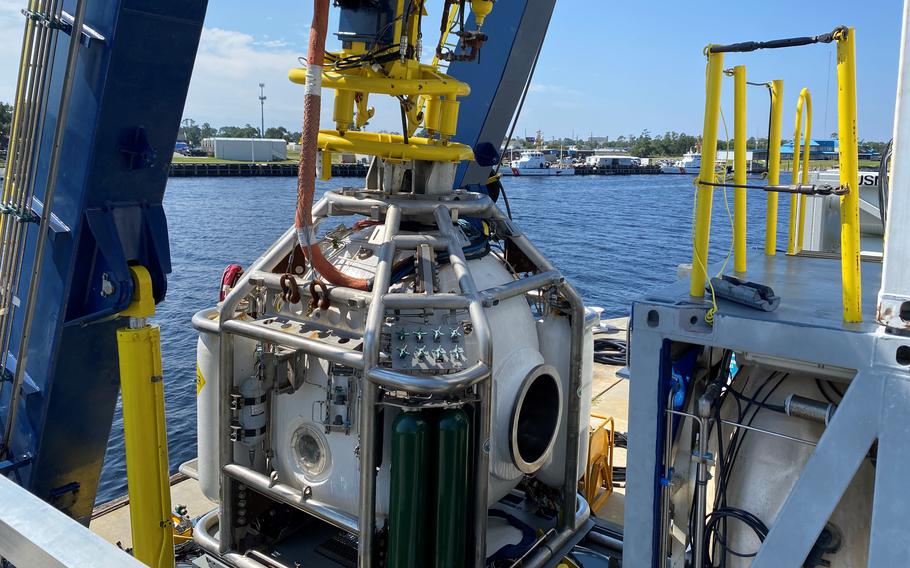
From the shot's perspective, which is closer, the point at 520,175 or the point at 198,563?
the point at 198,563

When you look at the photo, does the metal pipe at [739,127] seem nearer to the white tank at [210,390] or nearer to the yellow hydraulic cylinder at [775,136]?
the yellow hydraulic cylinder at [775,136]

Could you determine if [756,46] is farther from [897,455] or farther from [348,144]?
[348,144]

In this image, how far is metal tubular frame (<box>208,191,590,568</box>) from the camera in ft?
13.8

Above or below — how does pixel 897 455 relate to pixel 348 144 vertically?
below

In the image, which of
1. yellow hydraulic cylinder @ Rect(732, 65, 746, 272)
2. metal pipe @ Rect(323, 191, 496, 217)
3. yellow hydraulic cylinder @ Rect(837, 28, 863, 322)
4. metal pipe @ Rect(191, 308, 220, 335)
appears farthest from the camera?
metal pipe @ Rect(323, 191, 496, 217)

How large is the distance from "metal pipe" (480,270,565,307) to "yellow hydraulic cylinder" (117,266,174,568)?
2.51 metres

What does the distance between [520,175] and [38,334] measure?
104m

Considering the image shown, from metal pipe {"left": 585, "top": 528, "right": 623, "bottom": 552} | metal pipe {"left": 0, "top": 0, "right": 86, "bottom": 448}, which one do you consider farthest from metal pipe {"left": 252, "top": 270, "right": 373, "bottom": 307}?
metal pipe {"left": 585, "top": 528, "right": 623, "bottom": 552}

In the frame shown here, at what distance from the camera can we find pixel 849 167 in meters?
2.73

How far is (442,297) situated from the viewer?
4484 millimetres

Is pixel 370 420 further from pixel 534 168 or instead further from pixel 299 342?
pixel 534 168

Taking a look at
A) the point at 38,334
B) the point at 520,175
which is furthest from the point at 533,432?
the point at 520,175

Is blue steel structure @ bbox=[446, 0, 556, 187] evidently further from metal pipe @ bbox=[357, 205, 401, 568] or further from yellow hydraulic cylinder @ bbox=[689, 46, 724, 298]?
yellow hydraulic cylinder @ bbox=[689, 46, 724, 298]

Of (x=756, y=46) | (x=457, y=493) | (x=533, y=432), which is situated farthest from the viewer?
(x=533, y=432)
